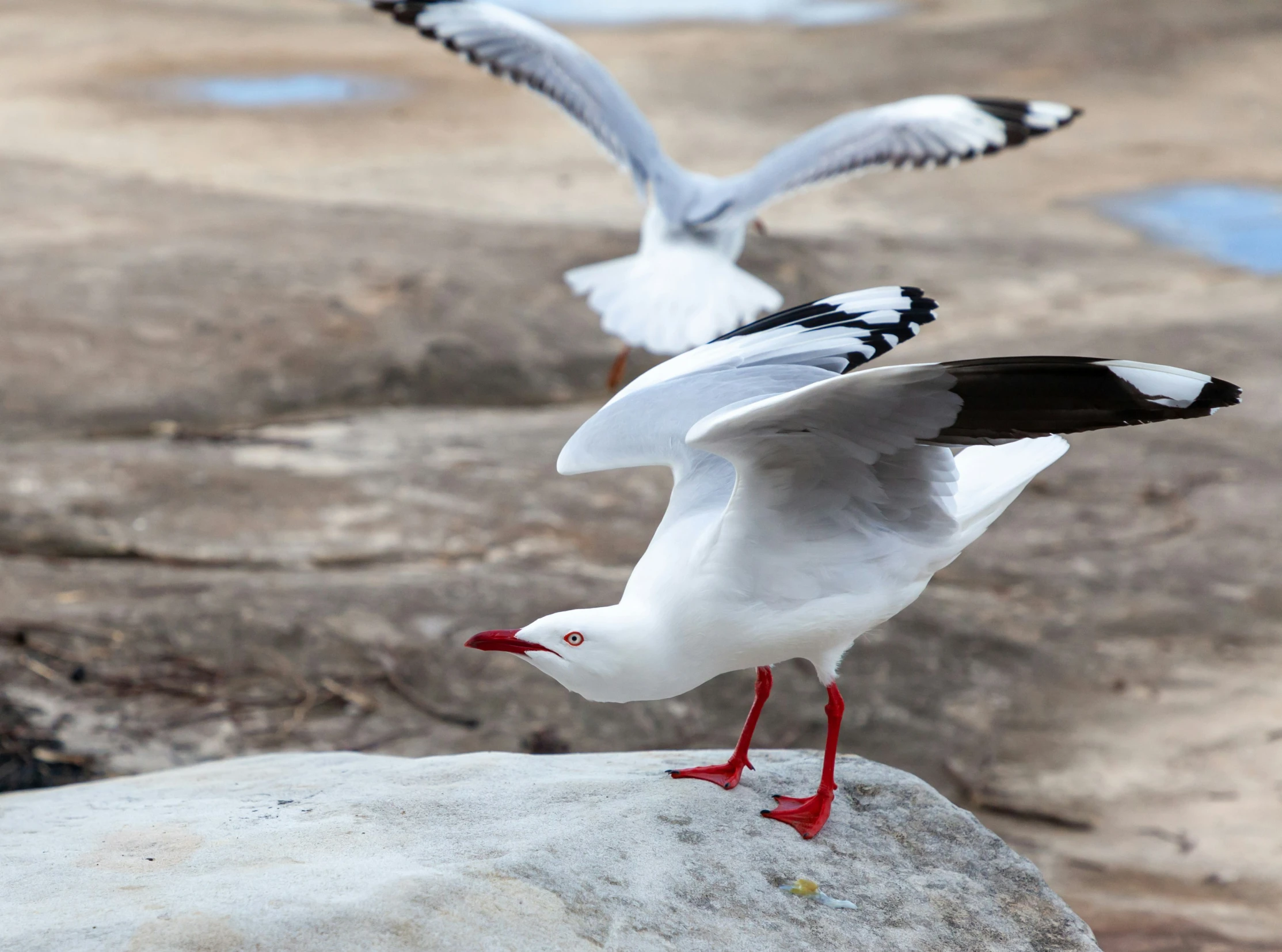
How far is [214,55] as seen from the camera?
12516 mm

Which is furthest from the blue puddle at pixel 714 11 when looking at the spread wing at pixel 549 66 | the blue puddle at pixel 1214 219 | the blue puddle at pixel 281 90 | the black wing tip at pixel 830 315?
the black wing tip at pixel 830 315

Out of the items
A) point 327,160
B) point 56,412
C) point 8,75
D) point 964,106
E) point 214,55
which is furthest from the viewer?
point 214,55

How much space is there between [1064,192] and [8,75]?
8594 mm

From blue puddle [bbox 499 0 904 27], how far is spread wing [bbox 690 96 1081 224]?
9.57 m

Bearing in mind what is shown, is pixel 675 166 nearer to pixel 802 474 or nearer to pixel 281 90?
pixel 802 474

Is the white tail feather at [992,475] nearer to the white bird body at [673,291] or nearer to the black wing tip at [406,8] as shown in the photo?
the white bird body at [673,291]

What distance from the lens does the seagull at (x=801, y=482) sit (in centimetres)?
197

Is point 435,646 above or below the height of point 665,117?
below

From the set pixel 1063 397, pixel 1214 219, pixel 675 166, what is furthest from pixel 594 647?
pixel 1214 219

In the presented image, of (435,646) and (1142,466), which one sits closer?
(435,646)

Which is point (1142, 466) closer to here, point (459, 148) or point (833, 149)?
point (833, 149)

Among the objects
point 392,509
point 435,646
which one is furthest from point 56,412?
point 435,646

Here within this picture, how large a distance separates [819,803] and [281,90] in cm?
1055

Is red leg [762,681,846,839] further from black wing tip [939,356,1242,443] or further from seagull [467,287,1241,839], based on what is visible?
black wing tip [939,356,1242,443]
